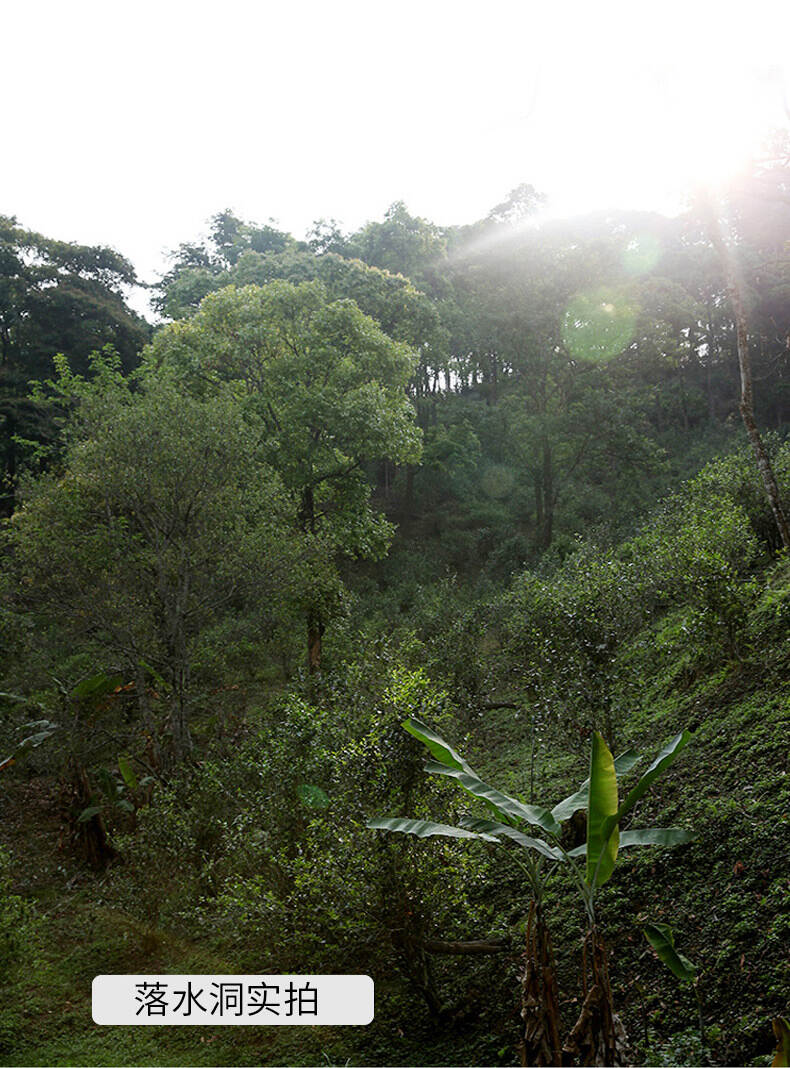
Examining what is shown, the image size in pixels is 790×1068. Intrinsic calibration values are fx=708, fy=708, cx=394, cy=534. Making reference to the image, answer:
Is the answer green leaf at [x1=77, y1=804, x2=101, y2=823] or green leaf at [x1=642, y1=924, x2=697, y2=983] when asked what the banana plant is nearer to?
green leaf at [x1=642, y1=924, x2=697, y2=983]

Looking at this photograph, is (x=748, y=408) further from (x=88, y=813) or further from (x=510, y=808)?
(x=88, y=813)

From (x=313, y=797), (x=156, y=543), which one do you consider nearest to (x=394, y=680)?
(x=313, y=797)

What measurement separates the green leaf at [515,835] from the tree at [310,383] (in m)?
7.99

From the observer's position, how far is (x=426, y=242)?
20.5 meters

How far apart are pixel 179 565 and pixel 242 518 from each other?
3.06 ft

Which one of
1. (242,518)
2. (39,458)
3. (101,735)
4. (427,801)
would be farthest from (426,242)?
(427,801)

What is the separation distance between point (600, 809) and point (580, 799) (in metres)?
0.57

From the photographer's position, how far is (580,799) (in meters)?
2.96

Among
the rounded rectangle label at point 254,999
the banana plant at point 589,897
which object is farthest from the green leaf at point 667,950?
the rounded rectangle label at point 254,999

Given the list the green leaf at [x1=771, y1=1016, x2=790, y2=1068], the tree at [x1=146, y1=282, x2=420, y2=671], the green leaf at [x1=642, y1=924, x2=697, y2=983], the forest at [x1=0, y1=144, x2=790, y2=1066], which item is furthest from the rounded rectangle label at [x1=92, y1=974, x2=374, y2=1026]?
the tree at [x1=146, y1=282, x2=420, y2=671]

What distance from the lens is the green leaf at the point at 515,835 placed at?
2510 millimetres

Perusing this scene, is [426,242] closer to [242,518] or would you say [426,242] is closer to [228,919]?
[242,518]

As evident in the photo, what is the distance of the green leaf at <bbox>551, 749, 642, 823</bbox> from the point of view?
2844 millimetres

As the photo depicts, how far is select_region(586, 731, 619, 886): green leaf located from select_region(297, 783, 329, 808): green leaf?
7.78ft
